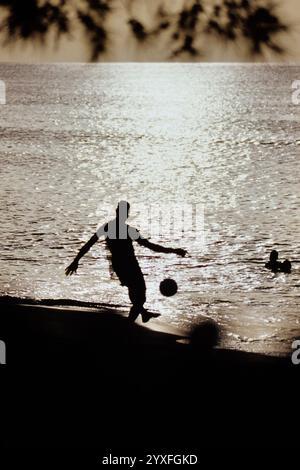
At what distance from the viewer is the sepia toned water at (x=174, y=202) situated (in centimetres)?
2295

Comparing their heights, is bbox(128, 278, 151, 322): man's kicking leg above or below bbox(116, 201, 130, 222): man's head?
below

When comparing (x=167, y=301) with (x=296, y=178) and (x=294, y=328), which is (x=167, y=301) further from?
(x=296, y=178)

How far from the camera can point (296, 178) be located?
59.2 m

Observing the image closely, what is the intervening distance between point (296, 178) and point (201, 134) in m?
50.7

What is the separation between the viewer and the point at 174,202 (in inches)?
1934

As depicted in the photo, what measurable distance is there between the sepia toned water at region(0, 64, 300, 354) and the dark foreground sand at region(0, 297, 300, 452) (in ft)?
12.2

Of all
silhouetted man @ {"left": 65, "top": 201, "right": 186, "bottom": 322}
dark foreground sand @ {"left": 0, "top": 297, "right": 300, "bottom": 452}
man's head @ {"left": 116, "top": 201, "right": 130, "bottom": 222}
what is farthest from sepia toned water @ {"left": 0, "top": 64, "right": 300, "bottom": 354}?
man's head @ {"left": 116, "top": 201, "right": 130, "bottom": 222}

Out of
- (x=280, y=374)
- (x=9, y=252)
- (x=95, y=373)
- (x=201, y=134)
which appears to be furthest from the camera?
(x=201, y=134)

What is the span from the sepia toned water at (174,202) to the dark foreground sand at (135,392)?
3713 mm

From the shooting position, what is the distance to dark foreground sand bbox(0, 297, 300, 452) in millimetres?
8992

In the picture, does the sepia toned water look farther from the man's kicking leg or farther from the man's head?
the man's head

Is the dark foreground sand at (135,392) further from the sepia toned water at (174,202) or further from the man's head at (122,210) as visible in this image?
the sepia toned water at (174,202)

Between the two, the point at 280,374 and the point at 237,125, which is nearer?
the point at 280,374
